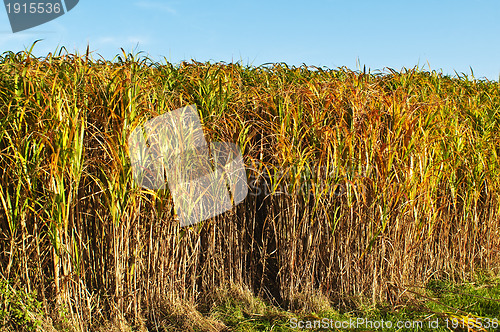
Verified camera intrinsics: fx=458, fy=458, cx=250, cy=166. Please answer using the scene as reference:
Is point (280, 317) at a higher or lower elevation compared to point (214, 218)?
lower

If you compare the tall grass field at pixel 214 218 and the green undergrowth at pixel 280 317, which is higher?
the tall grass field at pixel 214 218

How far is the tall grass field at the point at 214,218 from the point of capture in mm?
2859

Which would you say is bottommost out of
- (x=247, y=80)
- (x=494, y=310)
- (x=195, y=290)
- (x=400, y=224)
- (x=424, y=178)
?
(x=494, y=310)

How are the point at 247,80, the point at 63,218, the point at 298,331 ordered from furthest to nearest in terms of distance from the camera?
the point at 247,80 → the point at 298,331 → the point at 63,218

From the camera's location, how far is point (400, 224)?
337 cm

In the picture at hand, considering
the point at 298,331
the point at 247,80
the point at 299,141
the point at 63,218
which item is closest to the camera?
the point at 63,218

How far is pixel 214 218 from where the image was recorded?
3301 mm

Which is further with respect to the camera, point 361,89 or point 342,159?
point 361,89

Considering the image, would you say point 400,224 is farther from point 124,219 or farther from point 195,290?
point 124,219

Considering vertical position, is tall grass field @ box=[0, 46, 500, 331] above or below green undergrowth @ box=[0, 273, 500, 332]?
above

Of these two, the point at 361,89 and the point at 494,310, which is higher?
the point at 361,89

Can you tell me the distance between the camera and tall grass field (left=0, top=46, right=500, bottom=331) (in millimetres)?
2859

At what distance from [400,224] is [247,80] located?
200 cm

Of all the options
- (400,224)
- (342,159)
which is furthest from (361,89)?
(400,224)
